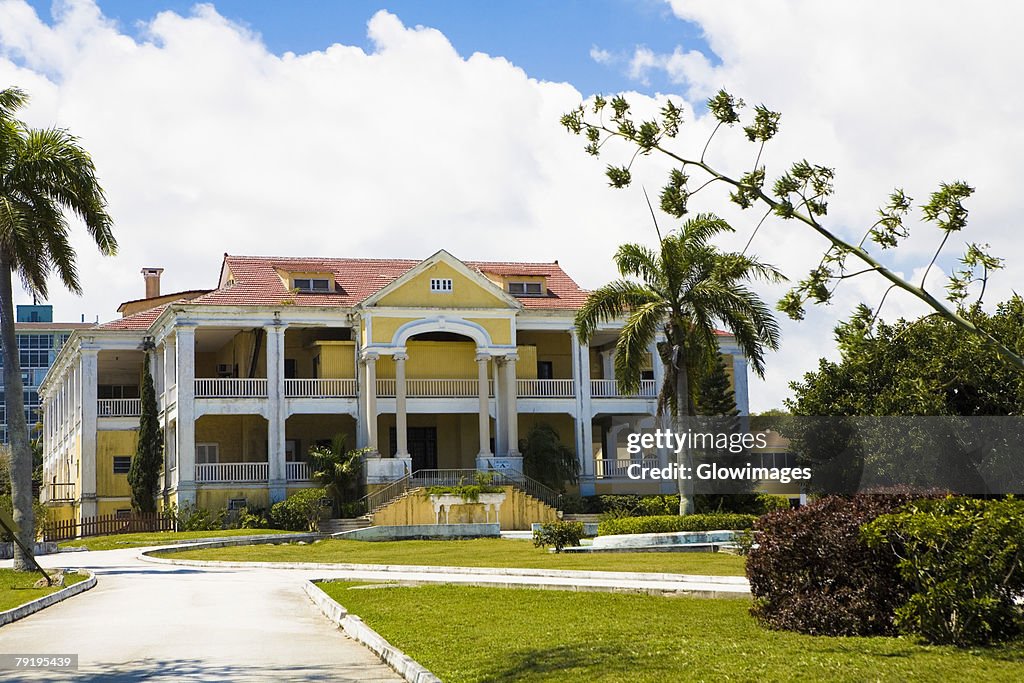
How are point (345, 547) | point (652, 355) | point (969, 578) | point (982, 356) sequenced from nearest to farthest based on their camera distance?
point (969, 578) → point (982, 356) → point (345, 547) → point (652, 355)

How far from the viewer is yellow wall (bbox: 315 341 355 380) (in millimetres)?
46156

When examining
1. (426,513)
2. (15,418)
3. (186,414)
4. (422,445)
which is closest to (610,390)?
(422,445)

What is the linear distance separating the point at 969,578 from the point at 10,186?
860 inches

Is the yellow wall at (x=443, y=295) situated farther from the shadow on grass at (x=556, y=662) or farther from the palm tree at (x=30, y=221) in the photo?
the shadow on grass at (x=556, y=662)

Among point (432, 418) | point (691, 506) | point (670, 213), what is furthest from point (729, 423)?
point (670, 213)

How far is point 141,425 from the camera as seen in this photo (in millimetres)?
47531

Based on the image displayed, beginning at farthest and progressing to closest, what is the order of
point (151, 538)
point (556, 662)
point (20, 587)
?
point (151, 538) → point (20, 587) → point (556, 662)

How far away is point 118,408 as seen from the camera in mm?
49188

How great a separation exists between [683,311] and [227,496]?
62.3 ft

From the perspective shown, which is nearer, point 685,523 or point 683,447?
point 685,523

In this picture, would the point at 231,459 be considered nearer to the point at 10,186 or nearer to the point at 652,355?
the point at 652,355

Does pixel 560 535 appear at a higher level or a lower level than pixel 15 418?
lower

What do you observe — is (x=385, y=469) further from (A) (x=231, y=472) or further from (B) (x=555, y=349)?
(B) (x=555, y=349)

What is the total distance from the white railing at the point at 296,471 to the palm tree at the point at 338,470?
3.16 feet
